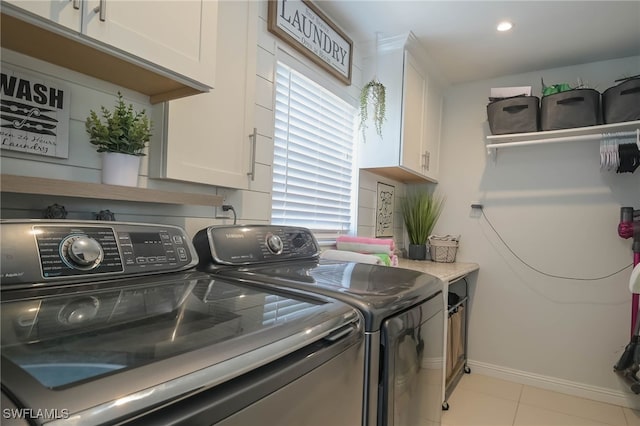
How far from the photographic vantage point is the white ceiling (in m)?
2.01

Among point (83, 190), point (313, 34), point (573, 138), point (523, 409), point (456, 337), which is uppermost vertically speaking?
point (313, 34)

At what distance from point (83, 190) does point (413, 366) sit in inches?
42.7

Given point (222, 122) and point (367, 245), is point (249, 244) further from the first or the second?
point (367, 245)

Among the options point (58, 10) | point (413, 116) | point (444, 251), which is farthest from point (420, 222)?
point (58, 10)

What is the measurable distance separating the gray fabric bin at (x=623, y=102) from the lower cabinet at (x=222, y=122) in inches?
93.0

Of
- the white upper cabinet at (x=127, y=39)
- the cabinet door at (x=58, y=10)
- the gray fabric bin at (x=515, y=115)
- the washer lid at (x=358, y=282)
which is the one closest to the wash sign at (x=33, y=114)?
the white upper cabinet at (x=127, y=39)

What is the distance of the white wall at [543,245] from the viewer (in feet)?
8.38

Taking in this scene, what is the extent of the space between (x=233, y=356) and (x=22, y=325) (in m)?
0.36

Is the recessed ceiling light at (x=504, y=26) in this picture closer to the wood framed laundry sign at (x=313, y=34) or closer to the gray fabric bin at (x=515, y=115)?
the gray fabric bin at (x=515, y=115)

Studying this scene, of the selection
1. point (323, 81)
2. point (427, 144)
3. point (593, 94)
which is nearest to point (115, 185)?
point (323, 81)

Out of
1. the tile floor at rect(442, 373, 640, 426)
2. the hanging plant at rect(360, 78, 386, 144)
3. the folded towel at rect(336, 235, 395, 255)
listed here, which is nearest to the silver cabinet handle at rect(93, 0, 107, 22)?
the folded towel at rect(336, 235, 395, 255)

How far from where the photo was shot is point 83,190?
918mm

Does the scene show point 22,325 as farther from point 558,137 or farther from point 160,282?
point 558,137

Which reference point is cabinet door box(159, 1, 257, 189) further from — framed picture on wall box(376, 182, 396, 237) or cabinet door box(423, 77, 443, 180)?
cabinet door box(423, 77, 443, 180)
